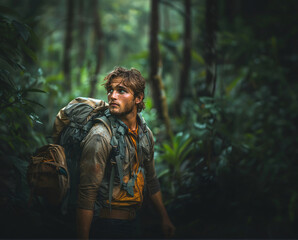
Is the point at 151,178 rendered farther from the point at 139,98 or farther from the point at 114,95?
the point at 114,95

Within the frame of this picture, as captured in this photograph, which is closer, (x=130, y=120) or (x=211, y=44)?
(x=130, y=120)

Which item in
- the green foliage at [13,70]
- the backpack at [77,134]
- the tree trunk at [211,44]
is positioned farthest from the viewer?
the tree trunk at [211,44]

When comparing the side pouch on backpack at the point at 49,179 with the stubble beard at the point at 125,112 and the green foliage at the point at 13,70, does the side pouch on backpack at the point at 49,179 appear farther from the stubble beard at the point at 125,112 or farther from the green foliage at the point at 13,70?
the stubble beard at the point at 125,112

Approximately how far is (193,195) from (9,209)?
2891 millimetres

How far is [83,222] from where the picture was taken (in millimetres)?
2297

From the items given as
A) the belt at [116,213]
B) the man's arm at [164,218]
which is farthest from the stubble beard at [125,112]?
the man's arm at [164,218]

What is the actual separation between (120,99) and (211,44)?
335cm

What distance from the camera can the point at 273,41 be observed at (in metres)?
6.93

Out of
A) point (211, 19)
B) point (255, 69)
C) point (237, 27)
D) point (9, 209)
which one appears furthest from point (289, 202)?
point (237, 27)

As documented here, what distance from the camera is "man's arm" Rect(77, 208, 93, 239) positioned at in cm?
227

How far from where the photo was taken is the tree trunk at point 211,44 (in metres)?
5.22

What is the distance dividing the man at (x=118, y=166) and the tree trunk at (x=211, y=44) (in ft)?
8.97

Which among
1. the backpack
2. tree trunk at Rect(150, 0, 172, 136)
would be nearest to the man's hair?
the backpack

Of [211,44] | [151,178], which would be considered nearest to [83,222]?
[151,178]
